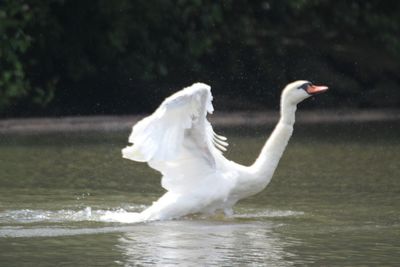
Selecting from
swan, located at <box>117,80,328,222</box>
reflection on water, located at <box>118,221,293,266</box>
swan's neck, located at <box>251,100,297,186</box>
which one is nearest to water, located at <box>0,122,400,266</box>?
reflection on water, located at <box>118,221,293,266</box>

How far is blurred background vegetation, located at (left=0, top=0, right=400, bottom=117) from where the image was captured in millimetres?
22891

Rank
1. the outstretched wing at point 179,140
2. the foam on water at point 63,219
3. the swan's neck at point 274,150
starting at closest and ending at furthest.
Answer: the foam on water at point 63,219, the outstretched wing at point 179,140, the swan's neck at point 274,150

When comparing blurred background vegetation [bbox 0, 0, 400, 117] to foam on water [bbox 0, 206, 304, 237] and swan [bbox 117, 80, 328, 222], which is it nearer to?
foam on water [bbox 0, 206, 304, 237]

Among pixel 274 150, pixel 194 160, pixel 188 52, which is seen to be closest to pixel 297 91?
pixel 274 150

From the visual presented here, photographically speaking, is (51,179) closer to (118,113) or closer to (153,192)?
(153,192)

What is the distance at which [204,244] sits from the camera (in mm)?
9883

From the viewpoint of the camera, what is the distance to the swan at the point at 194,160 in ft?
35.6

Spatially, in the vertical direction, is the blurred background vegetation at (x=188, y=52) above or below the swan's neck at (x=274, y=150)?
above

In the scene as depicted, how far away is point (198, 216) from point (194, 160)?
511 millimetres

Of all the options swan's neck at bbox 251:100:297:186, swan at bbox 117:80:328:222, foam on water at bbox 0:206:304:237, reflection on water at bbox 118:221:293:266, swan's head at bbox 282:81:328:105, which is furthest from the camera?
swan's head at bbox 282:81:328:105

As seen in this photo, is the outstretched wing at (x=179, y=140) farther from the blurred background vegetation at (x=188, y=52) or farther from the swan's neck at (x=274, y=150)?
the blurred background vegetation at (x=188, y=52)

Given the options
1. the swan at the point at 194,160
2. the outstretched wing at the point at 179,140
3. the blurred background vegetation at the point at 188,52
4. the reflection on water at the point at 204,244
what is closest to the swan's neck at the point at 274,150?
the swan at the point at 194,160

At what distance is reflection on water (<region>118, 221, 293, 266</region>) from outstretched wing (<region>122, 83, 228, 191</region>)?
0.48m

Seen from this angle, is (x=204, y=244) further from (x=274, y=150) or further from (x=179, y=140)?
(x=274, y=150)
